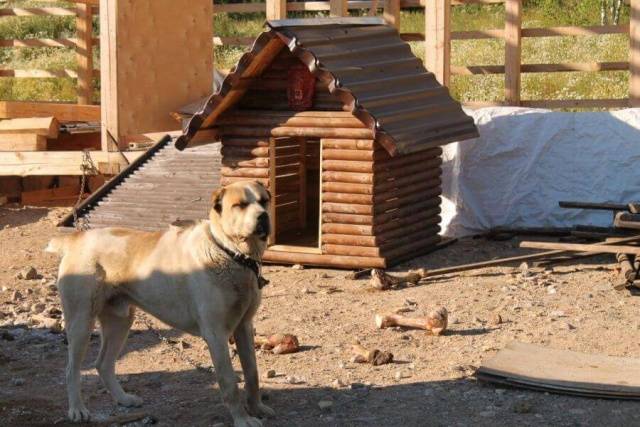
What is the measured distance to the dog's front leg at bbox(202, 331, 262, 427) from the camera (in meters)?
6.73

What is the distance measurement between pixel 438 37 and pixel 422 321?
6.09 metres


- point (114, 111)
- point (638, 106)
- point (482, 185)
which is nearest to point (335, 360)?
point (482, 185)

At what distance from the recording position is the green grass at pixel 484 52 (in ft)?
78.9

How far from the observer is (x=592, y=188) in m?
13.3

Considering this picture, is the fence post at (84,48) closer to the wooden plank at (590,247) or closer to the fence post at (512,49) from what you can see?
the fence post at (512,49)

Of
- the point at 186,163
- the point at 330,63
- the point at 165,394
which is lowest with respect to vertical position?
the point at 165,394

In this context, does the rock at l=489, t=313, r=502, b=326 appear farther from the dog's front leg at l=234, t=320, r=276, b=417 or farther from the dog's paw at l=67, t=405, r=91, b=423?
the dog's paw at l=67, t=405, r=91, b=423

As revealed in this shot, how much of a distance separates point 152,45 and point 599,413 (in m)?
10.6

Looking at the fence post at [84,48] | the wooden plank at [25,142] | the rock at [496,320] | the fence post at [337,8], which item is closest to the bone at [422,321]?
the rock at [496,320]

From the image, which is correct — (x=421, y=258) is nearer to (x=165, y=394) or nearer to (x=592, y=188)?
(x=592, y=188)

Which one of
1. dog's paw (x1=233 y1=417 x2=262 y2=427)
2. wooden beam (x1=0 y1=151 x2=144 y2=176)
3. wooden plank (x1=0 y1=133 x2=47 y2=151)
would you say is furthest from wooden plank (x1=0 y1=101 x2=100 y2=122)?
dog's paw (x1=233 y1=417 x2=262 y2=427)

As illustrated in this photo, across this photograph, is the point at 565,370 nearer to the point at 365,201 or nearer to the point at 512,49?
the point at 365,201

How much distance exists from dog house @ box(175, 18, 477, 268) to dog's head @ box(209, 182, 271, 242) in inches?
173

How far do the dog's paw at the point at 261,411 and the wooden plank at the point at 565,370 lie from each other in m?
1.42
